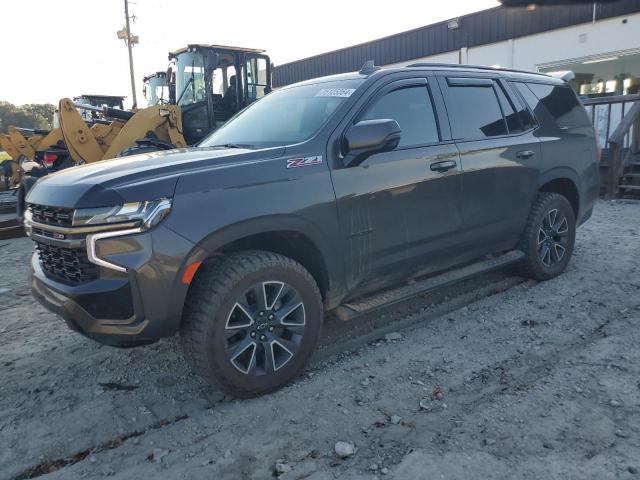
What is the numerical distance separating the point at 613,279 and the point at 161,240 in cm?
440

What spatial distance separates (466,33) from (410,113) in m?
14.8

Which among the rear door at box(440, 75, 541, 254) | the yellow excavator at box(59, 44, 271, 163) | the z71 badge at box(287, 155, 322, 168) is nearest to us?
the z71 badge at box(287, 155, 322, 168)

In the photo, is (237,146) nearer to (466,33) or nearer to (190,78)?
(190,78)

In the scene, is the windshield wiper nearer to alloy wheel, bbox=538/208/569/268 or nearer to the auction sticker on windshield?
the auction sticker on windshield

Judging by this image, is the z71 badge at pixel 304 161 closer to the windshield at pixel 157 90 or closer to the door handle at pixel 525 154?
the door handle at pixel 525 154

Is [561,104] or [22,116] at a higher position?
[22,116]

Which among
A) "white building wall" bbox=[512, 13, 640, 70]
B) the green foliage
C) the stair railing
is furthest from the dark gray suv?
the green foliage

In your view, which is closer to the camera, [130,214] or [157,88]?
[130,214]

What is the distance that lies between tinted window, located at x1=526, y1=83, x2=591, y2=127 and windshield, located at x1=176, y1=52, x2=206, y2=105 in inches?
273

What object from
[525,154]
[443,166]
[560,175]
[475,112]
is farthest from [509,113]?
[443,166]

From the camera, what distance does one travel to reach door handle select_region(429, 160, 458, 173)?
12.2 feet

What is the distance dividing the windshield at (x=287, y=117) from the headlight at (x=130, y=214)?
1.07 meters

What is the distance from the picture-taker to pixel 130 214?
2.58 m

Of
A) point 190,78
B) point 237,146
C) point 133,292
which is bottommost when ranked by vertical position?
point 133,292
